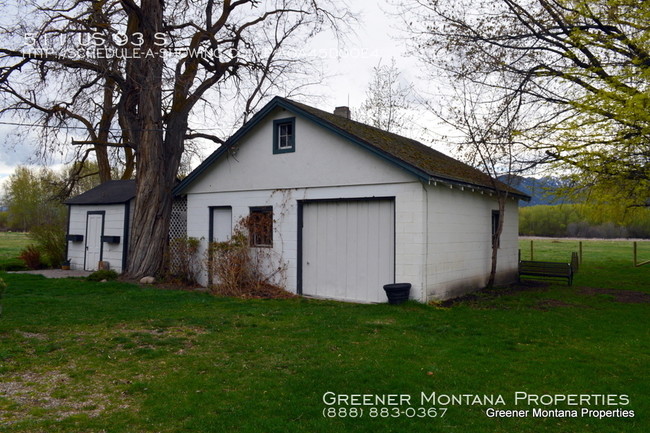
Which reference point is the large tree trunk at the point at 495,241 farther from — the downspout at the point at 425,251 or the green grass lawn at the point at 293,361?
the downspout at the point at 425,251

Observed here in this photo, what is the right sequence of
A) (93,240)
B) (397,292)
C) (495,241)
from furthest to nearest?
(93,240) → (495,241) → (397,292)

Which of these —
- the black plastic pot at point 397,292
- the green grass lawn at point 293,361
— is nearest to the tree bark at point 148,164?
the green grass lawn at point 293,361

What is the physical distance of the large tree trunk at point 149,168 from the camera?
15328 millimetres

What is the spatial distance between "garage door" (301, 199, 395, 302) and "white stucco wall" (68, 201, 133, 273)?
8232mm

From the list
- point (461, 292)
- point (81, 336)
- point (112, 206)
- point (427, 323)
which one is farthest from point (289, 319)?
point (112, 206)

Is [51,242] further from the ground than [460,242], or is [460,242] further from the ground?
[460,242]

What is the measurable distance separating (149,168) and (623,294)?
14.8 metres

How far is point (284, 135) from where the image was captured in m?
13.6

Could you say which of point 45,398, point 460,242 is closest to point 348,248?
point 460,242

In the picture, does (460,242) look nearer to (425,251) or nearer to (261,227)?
(425,251)

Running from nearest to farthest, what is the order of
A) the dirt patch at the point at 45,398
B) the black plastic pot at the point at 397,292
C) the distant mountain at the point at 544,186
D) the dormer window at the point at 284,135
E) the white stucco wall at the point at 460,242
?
1. the dirt patch at the point at 45,398
2. the black plastic pot at the point at 397,292
3. the white stucco wall at the point at 460,242
4. the distant mountain at the point at 544,186
5. the dormer window at the point at 284,135

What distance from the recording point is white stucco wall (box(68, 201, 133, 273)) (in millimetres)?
17547

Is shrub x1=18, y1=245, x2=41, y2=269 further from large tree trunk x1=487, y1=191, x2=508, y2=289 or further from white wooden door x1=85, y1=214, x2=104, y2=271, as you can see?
large tree trunk x1=487, y1=191, x2=508, y2=289

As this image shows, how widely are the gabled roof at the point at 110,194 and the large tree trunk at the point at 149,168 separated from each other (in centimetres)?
233
